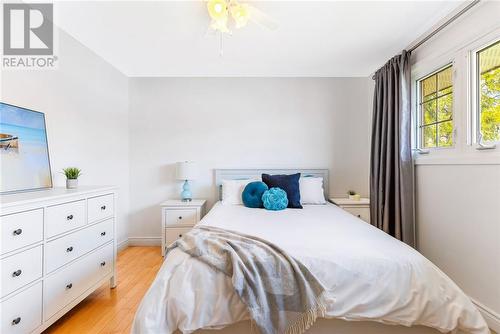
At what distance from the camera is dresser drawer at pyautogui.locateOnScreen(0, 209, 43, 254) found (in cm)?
138

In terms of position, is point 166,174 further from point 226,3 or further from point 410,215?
point 410,215

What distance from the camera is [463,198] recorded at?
204 cm

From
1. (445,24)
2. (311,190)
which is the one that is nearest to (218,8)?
(445,24)

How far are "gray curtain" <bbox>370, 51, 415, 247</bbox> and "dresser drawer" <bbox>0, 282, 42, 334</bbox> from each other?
10.00 feet

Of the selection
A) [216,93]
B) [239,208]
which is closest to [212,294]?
[239,208]

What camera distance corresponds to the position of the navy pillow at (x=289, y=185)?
2996 mm

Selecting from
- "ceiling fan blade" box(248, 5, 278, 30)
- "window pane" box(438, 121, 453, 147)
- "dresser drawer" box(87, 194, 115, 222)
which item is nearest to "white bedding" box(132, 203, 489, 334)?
"dresser drawer" box(87, 194, 115, 222)

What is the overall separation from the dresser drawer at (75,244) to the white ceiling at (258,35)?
183 cm

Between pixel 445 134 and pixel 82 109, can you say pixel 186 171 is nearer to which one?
pixel 82 109

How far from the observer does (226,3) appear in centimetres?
186

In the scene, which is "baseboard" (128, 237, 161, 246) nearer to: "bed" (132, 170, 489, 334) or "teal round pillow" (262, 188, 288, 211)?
"teal round pillow" (262, 188, 288, 211)

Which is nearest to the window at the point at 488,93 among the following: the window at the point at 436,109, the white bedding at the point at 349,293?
the window at the point at 436,109

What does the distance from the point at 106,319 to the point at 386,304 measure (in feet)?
6.50

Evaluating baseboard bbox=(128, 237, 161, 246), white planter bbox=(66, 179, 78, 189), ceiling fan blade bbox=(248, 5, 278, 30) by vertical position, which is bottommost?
baseboard bbox=(128, 237, 161, 246)
